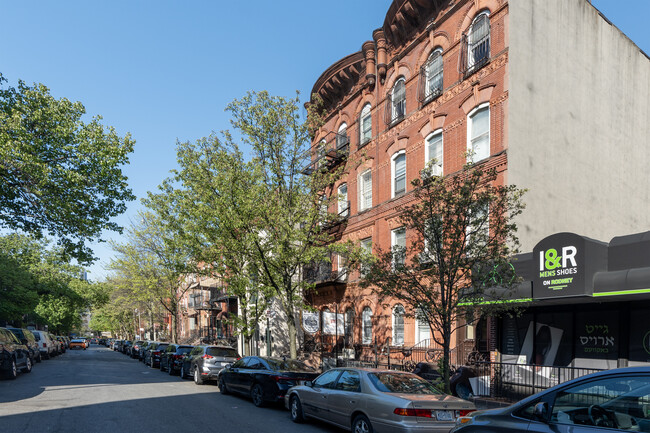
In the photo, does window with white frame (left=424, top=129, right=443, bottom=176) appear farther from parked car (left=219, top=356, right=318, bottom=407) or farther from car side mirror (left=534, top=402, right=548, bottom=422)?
car side mirror (left=534, top=402, right=548, bottom=422)

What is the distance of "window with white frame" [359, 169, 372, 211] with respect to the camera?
22406mm

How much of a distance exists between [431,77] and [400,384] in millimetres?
13917

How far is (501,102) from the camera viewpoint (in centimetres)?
1529

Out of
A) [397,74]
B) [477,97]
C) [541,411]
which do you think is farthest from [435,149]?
[541,411]

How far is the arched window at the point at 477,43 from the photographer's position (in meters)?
16.3

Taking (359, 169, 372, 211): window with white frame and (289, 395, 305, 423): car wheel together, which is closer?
(289, 395, 305, 423): car wheel

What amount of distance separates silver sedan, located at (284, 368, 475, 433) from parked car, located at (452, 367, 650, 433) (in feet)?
9.00

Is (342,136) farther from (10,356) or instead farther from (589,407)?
(589,407)

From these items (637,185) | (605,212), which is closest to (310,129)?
(605,212)

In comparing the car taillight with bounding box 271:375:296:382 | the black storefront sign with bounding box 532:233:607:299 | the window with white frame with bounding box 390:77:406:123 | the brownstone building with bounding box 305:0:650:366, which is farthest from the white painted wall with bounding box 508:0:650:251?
the car taillight with bounding box 271:375:296:382

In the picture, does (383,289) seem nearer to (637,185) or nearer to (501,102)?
(501,102)

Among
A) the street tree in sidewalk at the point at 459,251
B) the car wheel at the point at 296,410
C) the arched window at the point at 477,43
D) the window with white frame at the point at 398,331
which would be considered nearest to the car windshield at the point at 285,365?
the car wheel at the point at 296,410

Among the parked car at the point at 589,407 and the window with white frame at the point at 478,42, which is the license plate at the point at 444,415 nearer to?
the parked car at the point at 589,407

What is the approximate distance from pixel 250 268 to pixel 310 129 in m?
5.89
